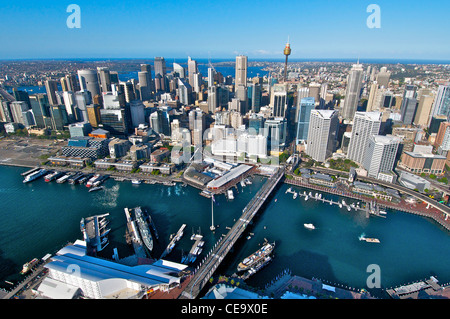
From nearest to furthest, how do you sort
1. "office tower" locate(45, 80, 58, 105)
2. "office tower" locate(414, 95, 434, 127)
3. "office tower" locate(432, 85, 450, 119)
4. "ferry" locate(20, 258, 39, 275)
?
1. "ferry" locate(20, 258, 39, 275)
2. "office tower" locate(432, 85, 450, 119)
3. "office tower" locate(414, 95, 434, 127)
4. "office tower" locate(45, 80, 58, 105)

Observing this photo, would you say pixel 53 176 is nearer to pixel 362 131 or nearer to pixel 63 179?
pixel 63 179

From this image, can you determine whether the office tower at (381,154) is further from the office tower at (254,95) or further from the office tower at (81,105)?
the office tower at (81,105)

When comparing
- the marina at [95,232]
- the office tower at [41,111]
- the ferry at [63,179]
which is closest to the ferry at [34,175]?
the ferry at [63,179]

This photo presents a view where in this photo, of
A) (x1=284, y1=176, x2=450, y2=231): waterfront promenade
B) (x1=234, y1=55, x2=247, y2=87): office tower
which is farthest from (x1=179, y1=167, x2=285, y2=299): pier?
(x1=234, y1=55, x2=247, y2=87): office tower

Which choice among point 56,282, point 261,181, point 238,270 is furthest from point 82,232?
point 261,181

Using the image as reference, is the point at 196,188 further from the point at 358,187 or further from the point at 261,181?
the point at 358,187

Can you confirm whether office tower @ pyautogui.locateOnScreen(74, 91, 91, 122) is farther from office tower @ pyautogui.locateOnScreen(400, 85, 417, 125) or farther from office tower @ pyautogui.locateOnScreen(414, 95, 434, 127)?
office tower @ pyautogui.locateOnScreen(414, 95, 434, 127)

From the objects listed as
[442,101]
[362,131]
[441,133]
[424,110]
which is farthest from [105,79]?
[442,101]
